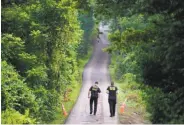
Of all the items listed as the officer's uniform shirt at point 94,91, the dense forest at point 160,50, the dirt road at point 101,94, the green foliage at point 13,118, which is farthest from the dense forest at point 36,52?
the dense forest at point 160,50

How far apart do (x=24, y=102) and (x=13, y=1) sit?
534 cm

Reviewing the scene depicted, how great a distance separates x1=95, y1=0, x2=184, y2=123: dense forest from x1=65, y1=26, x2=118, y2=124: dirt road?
15.2ft

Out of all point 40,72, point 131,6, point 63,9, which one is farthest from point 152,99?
point 63,9

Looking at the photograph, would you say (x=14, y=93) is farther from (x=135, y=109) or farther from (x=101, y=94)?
(x=101, y=94)

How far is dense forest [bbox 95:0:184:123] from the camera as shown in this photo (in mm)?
12062

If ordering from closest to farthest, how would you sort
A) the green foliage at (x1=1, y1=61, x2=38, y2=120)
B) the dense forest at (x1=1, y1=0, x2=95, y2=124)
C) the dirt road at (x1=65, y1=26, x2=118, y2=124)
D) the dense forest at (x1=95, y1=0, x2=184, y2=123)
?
the dense forest at (x1=95, y1=0, x2=184, y2=123), the green foliage at (x1=1, y1=61, x2=38, y2=120), the dense forest at (x1=1, y1=0, x2=95, y2=124), the dirt road at (x1=65, y1=26, x2=118, y2=124)

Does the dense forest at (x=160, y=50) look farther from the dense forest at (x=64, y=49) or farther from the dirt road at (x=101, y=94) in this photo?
the dirt road at (x=101, y=94)

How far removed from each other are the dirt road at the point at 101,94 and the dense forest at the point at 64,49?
144cm

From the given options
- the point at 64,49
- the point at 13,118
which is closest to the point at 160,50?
the point at 13,118

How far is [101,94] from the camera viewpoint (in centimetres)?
3111

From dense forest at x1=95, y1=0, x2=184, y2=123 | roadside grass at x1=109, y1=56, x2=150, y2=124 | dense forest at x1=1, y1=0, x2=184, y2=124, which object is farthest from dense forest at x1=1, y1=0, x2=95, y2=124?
roadside grass at x1=109, y1=56, x2=150, y2=124

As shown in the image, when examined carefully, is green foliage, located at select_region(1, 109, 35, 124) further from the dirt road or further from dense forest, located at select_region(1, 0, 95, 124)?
the dirt road

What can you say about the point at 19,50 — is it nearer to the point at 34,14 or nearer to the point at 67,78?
the point at 34,14

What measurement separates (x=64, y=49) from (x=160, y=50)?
30.0ft
